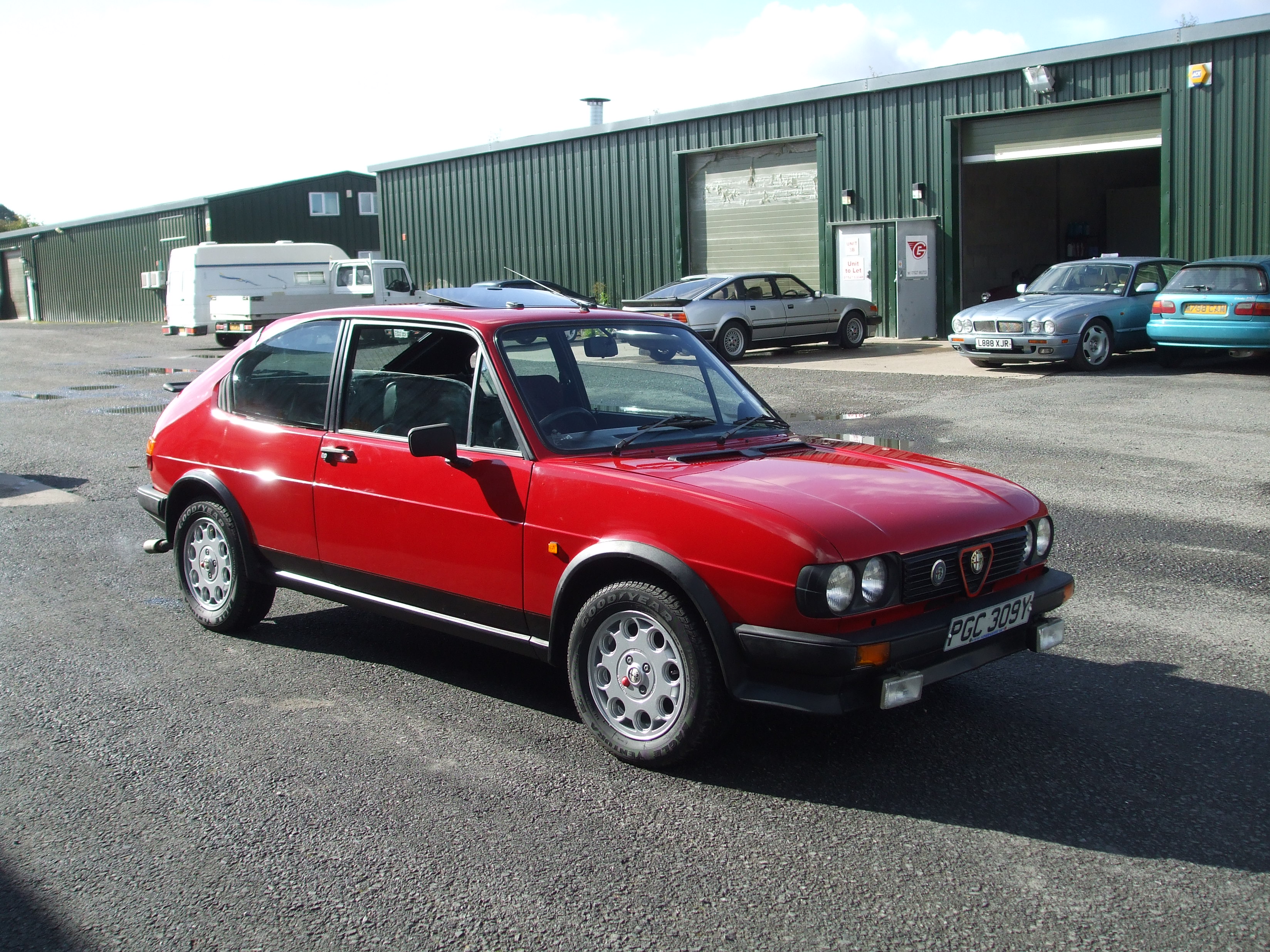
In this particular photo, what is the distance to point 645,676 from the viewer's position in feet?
13.1

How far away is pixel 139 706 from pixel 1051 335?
1418 cm

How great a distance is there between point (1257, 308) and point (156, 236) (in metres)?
40.8

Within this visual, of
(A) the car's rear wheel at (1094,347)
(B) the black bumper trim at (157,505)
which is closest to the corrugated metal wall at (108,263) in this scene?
(A) the car's rear wheel at (1094,347)

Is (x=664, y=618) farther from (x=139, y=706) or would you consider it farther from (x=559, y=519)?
(x=139, y=706)

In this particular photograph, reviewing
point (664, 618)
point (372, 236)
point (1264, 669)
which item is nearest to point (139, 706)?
point (664, 618)

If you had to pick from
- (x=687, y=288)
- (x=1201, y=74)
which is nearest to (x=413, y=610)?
(x=687, y=288)

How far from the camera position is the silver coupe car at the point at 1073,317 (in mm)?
16375

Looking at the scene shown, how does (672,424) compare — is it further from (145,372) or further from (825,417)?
(145,372)

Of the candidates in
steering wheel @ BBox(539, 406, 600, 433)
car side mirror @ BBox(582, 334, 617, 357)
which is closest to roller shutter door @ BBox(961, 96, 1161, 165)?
car side mirror @ BBox(582, 334, 617, 357)

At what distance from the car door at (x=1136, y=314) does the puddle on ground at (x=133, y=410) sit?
13.1 m

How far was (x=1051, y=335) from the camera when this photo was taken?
16.3 meters

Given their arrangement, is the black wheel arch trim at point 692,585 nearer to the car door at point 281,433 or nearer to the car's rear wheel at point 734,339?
the car door at point 281,433

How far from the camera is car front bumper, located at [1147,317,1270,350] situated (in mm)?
15383

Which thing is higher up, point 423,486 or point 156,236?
point 156,236
